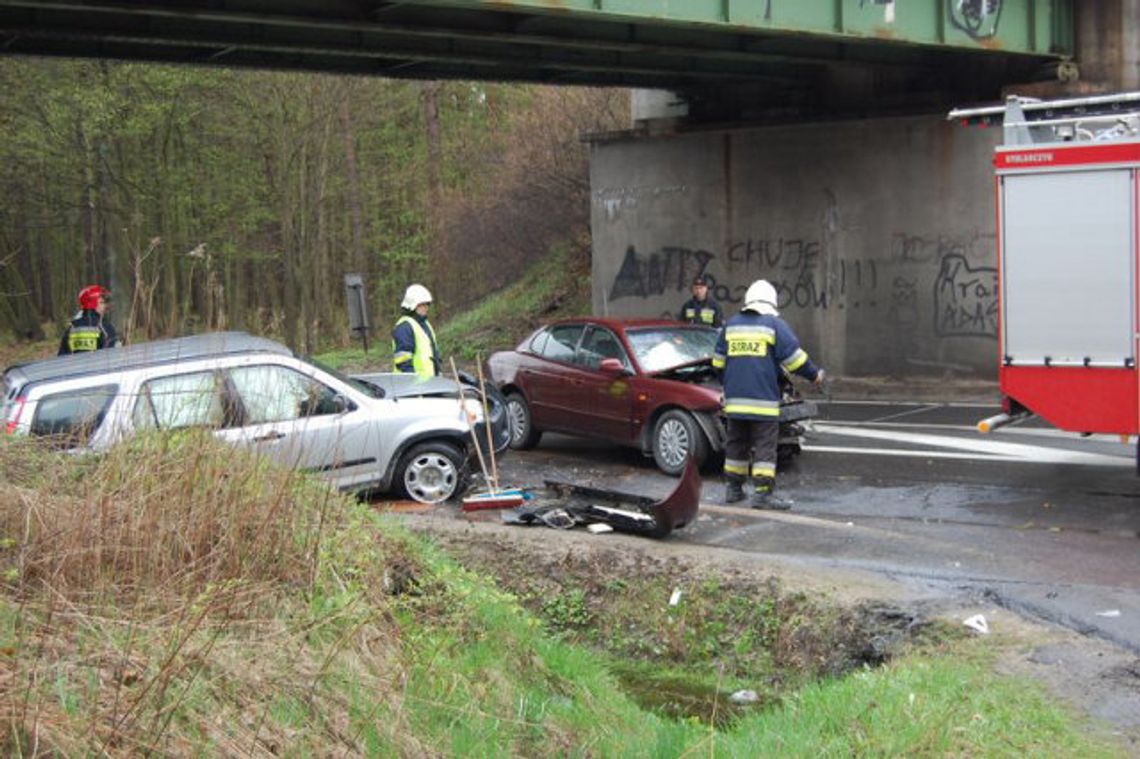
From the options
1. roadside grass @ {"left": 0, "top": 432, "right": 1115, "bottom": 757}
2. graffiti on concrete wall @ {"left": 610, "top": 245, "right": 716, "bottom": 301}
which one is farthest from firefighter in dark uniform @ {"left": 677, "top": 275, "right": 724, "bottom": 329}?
roadside grass @ {"left": 0, "top": 432, "right": 1115, "bottom": 757}

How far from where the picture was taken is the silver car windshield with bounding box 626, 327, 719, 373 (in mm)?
13398

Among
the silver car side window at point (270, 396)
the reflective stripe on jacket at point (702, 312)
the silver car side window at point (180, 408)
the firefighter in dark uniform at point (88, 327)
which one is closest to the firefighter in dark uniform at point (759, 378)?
the silver car side window at point (270, 396)

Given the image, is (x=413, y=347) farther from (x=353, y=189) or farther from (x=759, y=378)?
(x=353, y=189)

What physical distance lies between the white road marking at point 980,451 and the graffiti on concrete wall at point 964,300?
5.07 metres

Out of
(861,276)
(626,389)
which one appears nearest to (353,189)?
(861,276)

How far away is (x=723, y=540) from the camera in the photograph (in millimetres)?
9727

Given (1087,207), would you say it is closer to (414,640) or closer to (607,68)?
(414,640)

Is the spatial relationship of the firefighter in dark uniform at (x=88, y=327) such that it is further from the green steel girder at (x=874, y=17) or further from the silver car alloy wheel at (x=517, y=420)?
the green steel girder at (x=874, y=17)

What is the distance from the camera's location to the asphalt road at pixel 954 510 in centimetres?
805

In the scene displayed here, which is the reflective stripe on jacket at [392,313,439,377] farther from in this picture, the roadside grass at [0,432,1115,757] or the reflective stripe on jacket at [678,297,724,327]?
the roadside grass at [0,432,1115,757]

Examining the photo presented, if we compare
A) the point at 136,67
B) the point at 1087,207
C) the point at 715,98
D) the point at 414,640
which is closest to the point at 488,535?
the point at 414,640

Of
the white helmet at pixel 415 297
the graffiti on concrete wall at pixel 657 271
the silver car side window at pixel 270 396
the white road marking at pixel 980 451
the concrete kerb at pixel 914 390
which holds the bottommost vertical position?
the white road marking at pixel 980 451

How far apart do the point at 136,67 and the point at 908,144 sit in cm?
1764

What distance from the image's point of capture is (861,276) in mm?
21359
